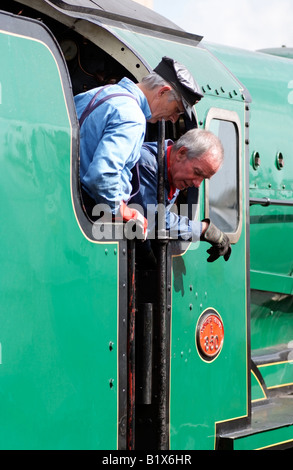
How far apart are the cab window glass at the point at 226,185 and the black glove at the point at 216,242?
0.47 feet

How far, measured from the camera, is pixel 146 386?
3068mm

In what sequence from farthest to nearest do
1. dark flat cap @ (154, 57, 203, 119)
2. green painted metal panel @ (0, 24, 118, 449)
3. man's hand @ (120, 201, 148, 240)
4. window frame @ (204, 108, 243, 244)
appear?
window frame @ (204, 108, 243, 244) < dark flat cap @ (154, 57, 203, 119) < man's hand @ (120, 201, 148, 240) < green painted metal panel @ (0, 24, 118, 449)

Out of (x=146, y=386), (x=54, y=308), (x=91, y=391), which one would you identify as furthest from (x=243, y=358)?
(x=54, y=308)

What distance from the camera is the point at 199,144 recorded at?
10.3ft

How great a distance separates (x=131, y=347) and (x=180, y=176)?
2.45 ft

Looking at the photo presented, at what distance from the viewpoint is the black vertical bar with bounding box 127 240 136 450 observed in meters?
2.95

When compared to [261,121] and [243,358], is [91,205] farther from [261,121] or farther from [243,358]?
[261,121]

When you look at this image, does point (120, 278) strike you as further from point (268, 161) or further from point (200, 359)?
point (268, 161)

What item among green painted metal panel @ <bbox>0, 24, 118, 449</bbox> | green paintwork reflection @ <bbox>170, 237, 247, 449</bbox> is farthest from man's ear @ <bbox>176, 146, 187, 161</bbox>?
green painted metal panel @ <bbox>0, 24, 118, 449</bbox>

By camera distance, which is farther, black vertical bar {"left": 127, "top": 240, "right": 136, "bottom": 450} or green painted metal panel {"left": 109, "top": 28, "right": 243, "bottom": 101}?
green painted metal panel {"left": 109, "top": 28, "right": 243, "bottom": 101}

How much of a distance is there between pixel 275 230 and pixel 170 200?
1.34m

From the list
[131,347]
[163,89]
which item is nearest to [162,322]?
[131,347]

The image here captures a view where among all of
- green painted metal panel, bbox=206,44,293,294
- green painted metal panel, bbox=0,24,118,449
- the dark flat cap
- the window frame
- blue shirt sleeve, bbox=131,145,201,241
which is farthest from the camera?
green painted metal panel, bbox=206,44,293,294

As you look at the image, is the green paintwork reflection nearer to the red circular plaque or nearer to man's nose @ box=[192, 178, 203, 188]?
the red circular plaque
